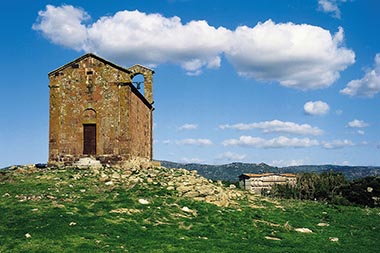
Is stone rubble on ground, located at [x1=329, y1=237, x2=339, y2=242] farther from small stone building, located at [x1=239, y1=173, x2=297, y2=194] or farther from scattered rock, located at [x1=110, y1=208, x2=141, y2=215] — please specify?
small stone building, located at [x1=239, y1=173, x2=297, y2=194]

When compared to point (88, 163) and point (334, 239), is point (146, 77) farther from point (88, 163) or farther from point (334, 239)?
point (334, 239)

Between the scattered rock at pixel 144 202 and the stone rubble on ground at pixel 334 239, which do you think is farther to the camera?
the scattered rock at pixel 144 202

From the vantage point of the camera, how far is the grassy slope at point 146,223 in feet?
47.4

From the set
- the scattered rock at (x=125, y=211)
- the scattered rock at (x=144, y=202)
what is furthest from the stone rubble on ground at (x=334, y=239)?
the scattered rock at (x=144, y=202)

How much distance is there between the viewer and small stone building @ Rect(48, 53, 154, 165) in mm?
32500

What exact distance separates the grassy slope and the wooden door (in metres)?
7.58

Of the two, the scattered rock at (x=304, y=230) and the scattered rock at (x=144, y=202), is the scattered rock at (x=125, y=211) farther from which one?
the scattered rock at (x=304, y=230)

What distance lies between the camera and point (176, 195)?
885 inches

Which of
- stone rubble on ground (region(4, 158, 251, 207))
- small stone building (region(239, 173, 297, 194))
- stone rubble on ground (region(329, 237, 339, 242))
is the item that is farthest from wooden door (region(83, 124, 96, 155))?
stone rubble on ground (region(329, 237, 339, 242))

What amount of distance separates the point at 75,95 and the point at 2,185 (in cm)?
1136

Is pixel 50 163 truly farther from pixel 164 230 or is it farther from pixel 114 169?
pixel 164 230

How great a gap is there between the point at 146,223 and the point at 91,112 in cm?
1762

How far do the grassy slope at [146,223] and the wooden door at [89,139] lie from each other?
7580mm

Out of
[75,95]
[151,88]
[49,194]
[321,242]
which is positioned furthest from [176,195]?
[151,88]
